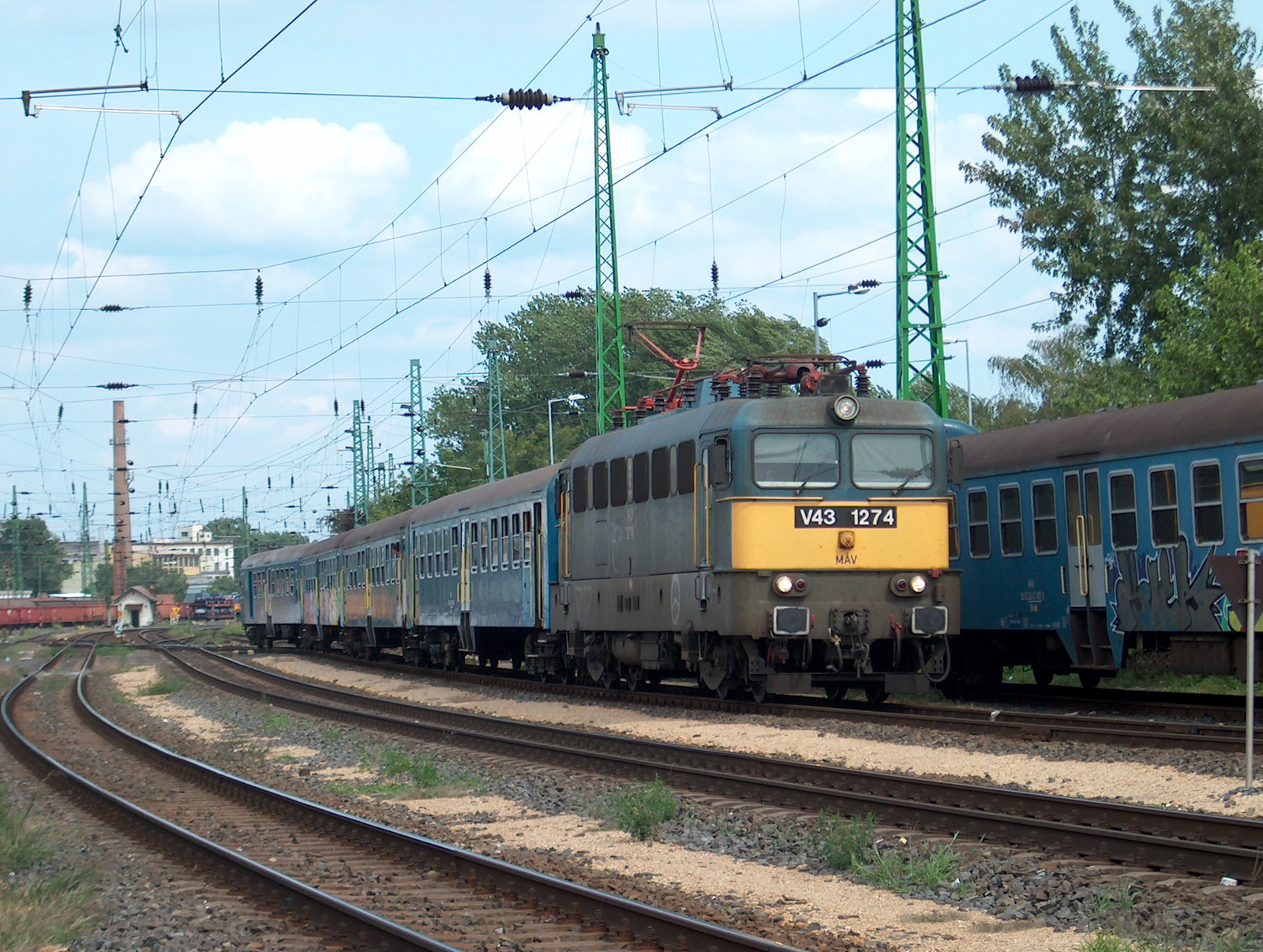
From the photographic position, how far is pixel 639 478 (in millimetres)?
20609

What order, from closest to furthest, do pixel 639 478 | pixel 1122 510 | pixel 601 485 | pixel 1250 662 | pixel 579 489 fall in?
pixel 1250 662
pixel 1122 510
pixel 639 478
pixel 601 485
pixel 579 489

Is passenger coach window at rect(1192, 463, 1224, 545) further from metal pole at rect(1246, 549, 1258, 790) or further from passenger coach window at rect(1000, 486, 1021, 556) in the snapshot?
metal pole at rect(1246, 549, 1258, 790)

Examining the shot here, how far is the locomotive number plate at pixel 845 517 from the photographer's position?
696 inches

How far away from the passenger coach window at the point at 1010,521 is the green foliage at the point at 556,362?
194ft

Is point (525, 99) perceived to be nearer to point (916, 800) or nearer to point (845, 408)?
point (845, 408)

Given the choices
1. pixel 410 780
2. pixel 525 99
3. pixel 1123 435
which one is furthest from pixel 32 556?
pixel 1123 435

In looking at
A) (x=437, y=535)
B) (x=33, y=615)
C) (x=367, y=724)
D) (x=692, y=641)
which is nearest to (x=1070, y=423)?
(x=692, y=641)

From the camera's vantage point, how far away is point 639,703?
21.6 meters

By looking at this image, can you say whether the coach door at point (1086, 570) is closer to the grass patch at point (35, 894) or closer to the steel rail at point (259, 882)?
the steel rail at point (259, 882)

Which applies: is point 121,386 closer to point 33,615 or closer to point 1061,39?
point 1061,39

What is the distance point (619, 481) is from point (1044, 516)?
18.7 feet

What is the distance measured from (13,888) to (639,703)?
41.1 ft

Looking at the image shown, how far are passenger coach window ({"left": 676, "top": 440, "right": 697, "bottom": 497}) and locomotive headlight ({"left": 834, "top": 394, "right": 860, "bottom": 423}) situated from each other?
1.82 metres

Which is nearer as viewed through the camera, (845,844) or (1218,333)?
(845,844)
